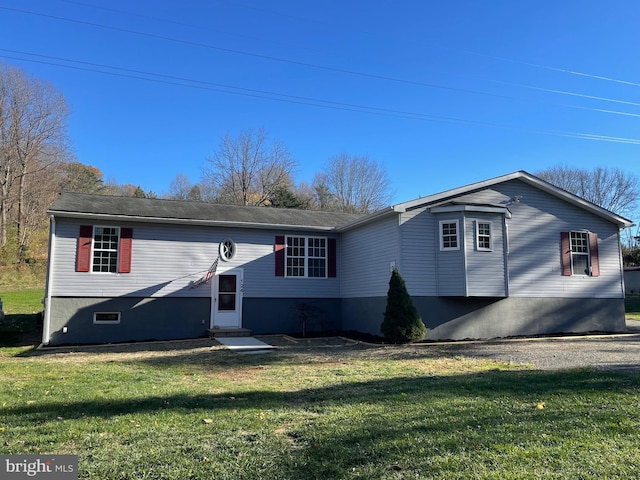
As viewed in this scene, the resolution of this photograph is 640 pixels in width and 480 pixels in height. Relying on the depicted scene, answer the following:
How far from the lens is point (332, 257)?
663 inches

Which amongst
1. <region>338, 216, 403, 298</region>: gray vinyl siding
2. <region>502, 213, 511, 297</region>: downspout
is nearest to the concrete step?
<region>338, 216, 403, 298</region>: gray vinyl siding

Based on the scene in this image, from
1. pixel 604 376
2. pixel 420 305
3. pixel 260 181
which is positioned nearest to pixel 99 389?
pixel 604 376

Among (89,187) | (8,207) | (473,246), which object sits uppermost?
(89,187)

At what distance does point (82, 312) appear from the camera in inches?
535

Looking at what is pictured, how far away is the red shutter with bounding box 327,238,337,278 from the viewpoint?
1670cm

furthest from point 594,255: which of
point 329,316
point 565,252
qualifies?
point 329,316

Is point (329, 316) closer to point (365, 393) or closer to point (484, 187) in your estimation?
point (484, 187)

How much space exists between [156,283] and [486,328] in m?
10.5

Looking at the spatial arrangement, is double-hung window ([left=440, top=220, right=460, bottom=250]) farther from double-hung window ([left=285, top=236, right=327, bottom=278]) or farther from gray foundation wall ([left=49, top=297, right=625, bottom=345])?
double-hung window ([left=285, top=236, right=327, bottom=278])

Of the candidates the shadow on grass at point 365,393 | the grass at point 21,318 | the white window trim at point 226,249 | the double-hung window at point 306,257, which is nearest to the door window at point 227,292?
the white window trim at point 226,249

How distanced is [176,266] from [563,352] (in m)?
11.2

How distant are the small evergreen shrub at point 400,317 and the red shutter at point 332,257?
13.6 ft

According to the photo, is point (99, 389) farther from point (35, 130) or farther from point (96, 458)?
point (35, 130)

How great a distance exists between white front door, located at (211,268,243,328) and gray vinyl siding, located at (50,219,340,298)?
0.23m
